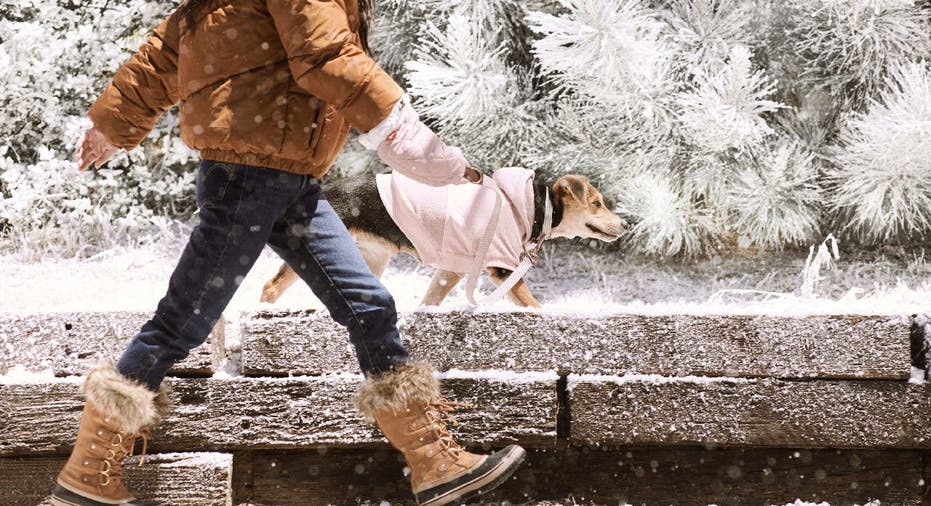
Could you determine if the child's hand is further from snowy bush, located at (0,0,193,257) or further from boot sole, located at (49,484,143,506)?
snowy bush, located at (0,0,193,257)

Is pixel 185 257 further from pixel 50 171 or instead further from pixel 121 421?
pixel 50 171

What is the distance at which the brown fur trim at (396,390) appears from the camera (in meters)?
1.72

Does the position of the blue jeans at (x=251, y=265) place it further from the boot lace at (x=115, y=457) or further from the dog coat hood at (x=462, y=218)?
the dog coat hood at (x=462, y=218)

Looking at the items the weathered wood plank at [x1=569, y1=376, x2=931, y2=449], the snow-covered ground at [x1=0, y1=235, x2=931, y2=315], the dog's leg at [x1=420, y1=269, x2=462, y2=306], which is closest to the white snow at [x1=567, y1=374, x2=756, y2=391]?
the weathered wood plank at [x1=569, y1=376, x2=931, y2=449]

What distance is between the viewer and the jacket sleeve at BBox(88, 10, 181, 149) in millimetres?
1680

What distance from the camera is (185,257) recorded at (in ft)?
5.42

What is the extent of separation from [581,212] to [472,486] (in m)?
1.17

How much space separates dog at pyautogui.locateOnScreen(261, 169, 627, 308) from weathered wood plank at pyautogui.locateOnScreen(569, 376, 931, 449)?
0.43 m

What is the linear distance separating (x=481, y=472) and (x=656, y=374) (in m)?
0.54

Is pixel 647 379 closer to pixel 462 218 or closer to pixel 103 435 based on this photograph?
pixel 462 218

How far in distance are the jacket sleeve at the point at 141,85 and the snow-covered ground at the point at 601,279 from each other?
1.38 m

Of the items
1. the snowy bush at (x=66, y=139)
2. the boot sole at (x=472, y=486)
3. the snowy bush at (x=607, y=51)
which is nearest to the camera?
the boot sole at (x=472, y=486)

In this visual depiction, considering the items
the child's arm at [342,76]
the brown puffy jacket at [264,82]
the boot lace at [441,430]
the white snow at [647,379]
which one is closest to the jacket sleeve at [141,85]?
the brown puffy jacket at [264,82]

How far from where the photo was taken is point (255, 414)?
2.01 meters
